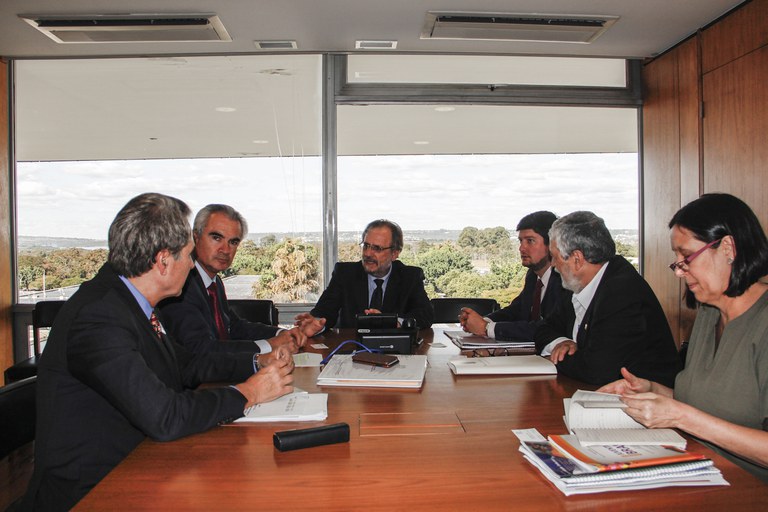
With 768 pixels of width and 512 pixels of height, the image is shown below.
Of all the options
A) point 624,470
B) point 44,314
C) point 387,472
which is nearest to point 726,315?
point 624,470

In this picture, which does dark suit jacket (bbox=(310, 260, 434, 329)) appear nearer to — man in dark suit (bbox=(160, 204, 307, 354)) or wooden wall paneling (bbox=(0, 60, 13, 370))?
man in dark suit (bbox=(160, 204, 307, 354))

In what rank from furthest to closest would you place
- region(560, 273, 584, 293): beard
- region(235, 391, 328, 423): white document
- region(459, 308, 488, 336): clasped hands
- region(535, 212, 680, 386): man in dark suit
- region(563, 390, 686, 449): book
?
region(459, 308, 488, 336): clasped hands → region(560, 273, 584, 293): beard → region(535, 212, 680, 386): man in dark suit → region(235, 391, 328, 423): white document → region(563, 390, 686, 449): book

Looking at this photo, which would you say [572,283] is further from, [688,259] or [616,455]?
[616,455]

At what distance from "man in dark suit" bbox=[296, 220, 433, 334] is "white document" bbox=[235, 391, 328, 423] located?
1.94m

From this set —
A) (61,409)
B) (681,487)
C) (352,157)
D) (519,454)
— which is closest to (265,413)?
(61,409)

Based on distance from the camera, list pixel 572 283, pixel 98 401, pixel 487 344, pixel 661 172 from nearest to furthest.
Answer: pixel 98 401
pixel 572 283
pixel 487 344
pixel 661 172

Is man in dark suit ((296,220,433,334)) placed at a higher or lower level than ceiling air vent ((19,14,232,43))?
lower

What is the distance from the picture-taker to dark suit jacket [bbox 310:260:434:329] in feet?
12.9

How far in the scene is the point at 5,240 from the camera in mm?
5098

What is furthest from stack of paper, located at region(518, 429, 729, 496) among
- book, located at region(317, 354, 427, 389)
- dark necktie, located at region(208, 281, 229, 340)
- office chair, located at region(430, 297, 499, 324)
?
office chair, located at region(430, 297, 499, 324)

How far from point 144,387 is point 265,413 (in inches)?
14.6

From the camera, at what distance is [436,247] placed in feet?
17.3

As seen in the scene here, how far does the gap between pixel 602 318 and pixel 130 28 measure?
377cm

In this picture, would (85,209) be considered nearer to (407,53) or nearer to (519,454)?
(407,53)
